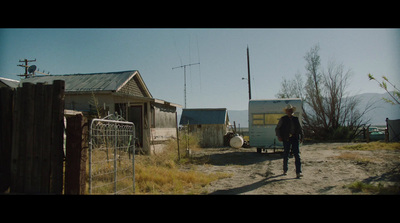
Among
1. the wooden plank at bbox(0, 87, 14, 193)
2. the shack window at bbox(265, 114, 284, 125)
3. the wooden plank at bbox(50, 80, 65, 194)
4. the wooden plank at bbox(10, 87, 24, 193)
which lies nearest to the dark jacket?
the wooden plank at bbox(50, 80, 65, 194)

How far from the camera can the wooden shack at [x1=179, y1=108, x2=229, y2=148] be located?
22.7m

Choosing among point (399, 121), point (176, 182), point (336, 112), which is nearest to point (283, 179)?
point (176, 182)

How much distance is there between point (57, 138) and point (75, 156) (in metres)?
0.37

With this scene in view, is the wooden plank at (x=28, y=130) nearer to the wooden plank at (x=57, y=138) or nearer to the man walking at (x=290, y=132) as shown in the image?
the wooden plank at (x=57, y=138)

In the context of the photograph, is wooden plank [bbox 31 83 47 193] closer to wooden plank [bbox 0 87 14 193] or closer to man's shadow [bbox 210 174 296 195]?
wooden plank [bbox 0 87 14 193]

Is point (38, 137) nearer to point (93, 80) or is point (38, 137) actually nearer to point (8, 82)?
point (93, 80)

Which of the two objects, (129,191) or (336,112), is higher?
(336,112)

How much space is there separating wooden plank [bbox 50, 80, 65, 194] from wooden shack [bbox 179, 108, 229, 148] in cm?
1812

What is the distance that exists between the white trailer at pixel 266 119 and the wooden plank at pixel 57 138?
10358mm

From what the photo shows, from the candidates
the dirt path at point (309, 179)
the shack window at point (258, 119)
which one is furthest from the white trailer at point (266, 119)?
the dirt path at point (309, 179)

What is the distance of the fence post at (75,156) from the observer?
4117 millimetres
